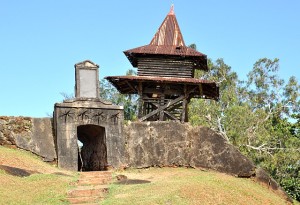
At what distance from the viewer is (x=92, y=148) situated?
24.9 meters

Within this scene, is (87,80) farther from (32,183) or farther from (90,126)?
(32,183)

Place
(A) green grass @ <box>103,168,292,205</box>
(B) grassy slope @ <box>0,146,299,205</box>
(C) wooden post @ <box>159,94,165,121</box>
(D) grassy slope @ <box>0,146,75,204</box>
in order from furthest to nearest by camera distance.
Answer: (C) wooden post @ <box>159,94,165,121</box>
(D) grassy slope @ <box>0,146,75,204</box>
(B) grassy slope @ <box>0,146,299,205</box>
(A) green grass @ <box>103,168,292,205</box>

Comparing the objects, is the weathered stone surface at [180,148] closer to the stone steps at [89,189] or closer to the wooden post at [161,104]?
the stone steps at [89,189]

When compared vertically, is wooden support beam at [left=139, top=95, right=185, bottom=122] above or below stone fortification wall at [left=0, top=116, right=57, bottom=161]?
above

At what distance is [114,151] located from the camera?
22266 mm

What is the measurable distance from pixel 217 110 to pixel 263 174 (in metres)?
17.7

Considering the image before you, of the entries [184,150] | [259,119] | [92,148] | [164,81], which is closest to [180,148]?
[184,150]

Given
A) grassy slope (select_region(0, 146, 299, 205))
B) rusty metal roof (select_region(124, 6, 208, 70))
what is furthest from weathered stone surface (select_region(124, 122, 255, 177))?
rusty metal roof (select_region(124, 6, 208, 70))

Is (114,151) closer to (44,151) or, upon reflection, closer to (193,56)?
(44,151)

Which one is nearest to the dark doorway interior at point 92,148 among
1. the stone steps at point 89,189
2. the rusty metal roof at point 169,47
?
the stone steps at point 89,189

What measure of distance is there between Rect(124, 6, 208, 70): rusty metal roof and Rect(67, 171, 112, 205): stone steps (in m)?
10.0

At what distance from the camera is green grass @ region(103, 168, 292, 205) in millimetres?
14984

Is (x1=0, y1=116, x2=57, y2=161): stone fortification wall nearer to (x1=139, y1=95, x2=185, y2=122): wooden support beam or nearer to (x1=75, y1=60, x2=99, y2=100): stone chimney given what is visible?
(x1=75, y1=60, x2=99, y2=100): stone chimney

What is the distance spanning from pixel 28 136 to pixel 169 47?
9.96 meters
